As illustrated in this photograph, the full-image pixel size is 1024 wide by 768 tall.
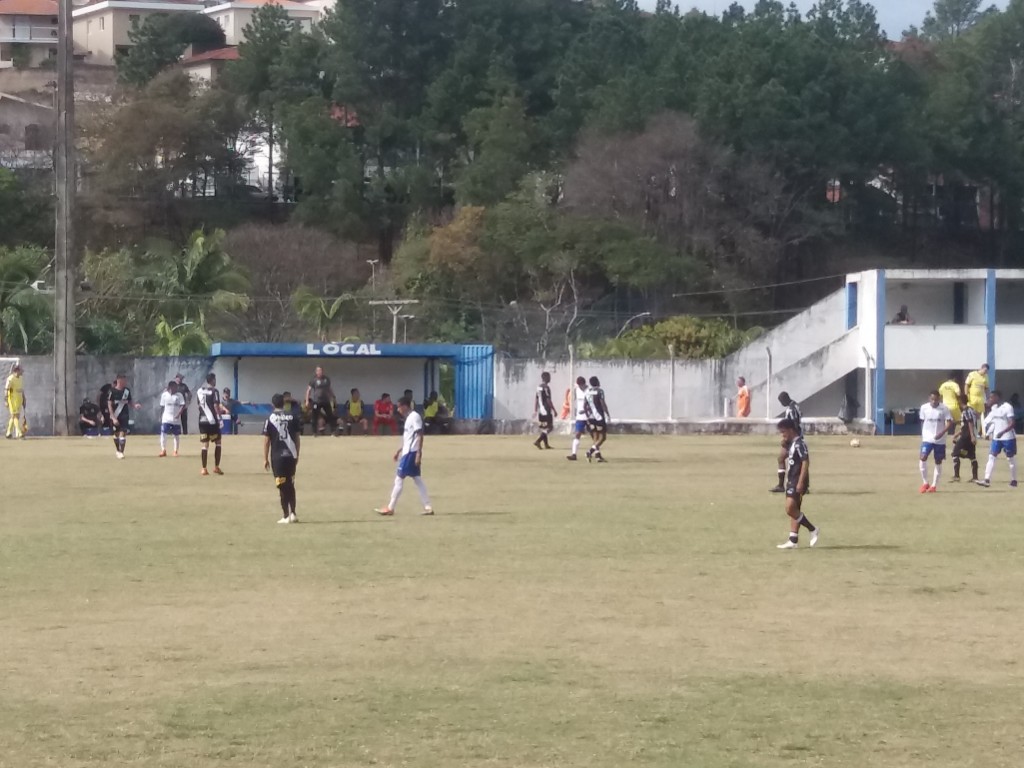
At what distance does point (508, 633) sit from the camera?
12477 millimetres

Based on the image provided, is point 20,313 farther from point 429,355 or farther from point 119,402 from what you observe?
point 119,402

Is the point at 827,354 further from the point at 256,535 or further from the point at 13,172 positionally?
the point at 13,172

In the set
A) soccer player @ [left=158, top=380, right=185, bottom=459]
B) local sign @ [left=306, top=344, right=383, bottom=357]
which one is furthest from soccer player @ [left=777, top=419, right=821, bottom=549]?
local sign @ [left=306, top=344, right=383, bottom=357]

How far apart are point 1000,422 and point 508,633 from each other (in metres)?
15.5

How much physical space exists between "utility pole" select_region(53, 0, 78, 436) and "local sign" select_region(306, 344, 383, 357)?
6.43m

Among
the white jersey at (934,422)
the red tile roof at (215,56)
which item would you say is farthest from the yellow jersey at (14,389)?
the red tile roof at (215,56)

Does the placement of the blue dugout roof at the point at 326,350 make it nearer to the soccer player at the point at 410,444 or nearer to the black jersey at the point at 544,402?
the black jersey at the point at 544,402

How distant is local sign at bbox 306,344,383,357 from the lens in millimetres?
45594

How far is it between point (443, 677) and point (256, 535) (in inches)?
327

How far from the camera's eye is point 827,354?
163ft

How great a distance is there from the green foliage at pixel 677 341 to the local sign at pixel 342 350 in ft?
28.6

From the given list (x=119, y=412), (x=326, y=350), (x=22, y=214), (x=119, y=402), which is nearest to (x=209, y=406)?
(x=119, y=402)

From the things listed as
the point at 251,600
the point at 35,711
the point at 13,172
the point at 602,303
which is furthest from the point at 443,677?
the point at 13,172

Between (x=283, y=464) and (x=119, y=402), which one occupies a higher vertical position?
(x=119, y=402)
